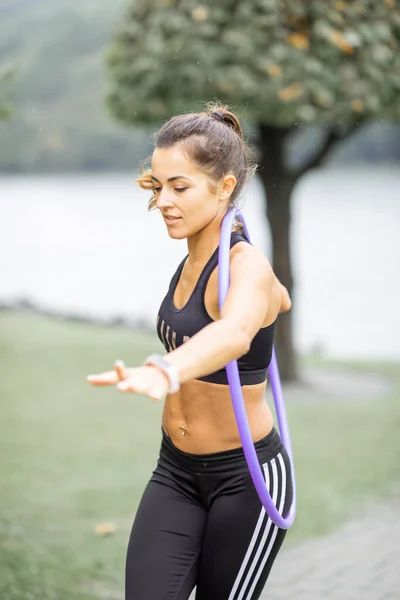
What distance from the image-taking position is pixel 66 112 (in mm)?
10609

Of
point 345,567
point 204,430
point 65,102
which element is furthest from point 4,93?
point 204,430

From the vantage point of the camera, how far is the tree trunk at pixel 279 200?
7680 millimetres

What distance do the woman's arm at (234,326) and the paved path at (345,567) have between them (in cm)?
238

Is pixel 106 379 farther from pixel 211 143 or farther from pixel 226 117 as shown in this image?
pixel 226 117

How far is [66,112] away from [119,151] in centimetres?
82

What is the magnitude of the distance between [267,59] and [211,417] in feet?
14.4

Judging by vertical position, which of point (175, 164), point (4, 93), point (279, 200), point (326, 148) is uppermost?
point (175, 164)

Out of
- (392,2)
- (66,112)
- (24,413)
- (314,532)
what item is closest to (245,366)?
(314,532)

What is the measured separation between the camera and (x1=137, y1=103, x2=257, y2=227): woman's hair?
77.3 inches

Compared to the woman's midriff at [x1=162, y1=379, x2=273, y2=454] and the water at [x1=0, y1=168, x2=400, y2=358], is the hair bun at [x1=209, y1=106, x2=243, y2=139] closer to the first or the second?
the woman's midriff at [x1=162, y1=379, x2=273, y2=454]

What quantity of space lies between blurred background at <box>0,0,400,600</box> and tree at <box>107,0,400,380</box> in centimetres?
2

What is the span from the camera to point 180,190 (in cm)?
196

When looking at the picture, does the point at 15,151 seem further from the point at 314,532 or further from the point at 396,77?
the point at 314,532

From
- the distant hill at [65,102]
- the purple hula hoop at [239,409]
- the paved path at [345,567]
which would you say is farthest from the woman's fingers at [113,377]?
the distant hill at [65,102]
